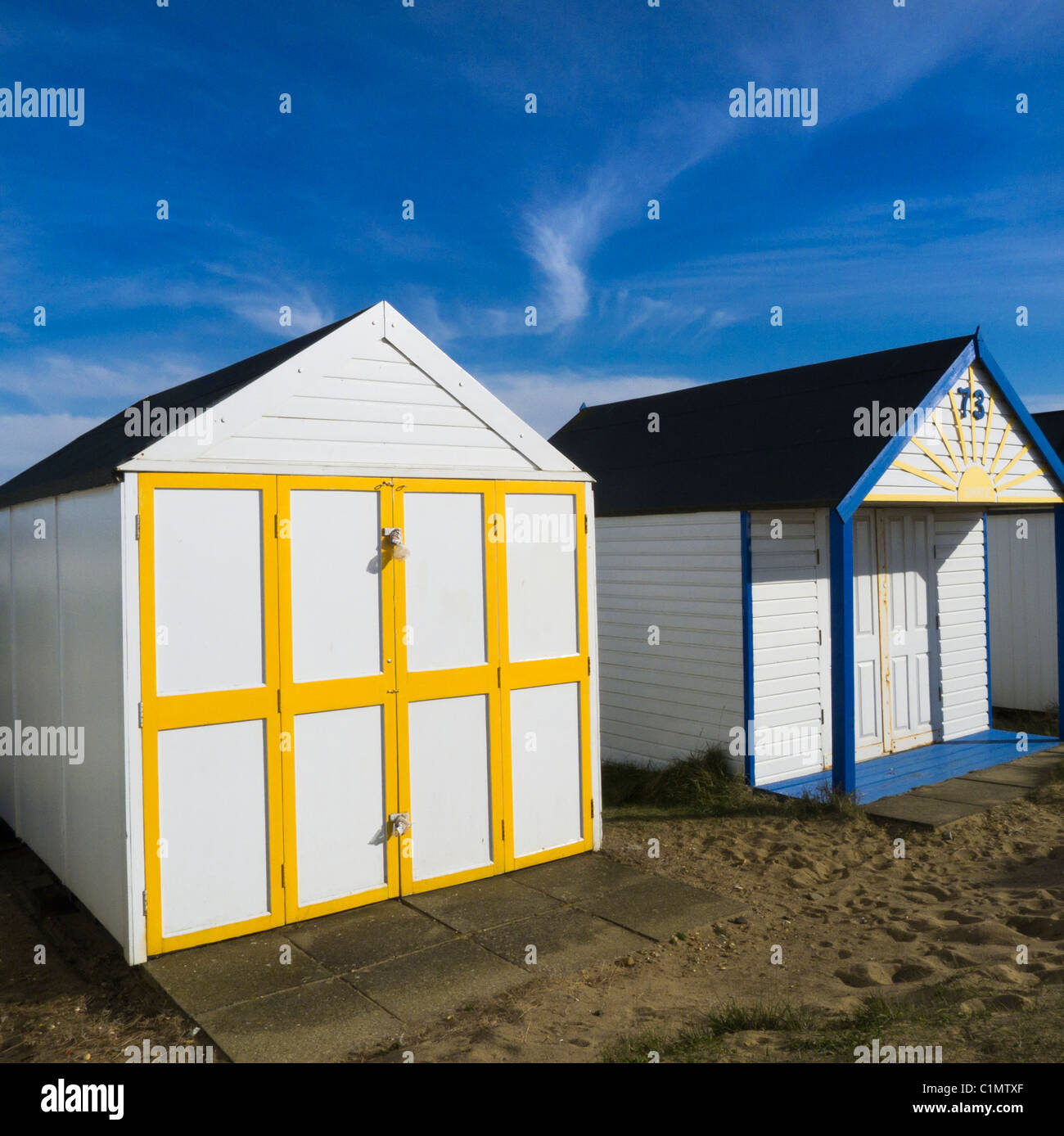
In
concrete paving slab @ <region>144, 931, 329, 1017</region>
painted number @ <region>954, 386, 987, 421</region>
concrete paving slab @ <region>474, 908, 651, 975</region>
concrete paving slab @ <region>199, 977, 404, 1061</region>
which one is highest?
painted number @ <region>954, 386, 987, 421</region>

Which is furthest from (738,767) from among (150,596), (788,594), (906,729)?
(150,596)

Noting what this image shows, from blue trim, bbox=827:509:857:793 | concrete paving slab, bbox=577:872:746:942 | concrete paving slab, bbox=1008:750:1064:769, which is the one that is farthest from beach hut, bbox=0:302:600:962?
→ concrete paving slab, bbox=1008:750:1064:769

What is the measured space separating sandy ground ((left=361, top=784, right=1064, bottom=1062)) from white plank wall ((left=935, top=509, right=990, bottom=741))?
3.16 m

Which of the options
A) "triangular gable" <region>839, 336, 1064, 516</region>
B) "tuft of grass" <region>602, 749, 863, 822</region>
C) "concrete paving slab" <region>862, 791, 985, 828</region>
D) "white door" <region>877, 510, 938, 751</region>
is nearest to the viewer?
"concrete paving slab" <region>862, 791, 985, 828</region>

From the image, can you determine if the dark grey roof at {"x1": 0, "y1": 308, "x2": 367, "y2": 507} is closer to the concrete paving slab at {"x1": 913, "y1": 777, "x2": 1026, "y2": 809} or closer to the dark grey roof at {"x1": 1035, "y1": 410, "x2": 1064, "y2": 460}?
the concrete paving slab at {"x1": 913, "y1": 777, "x2": 1026, "y2": 809}

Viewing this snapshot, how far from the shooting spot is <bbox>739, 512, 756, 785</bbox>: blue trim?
914 cm

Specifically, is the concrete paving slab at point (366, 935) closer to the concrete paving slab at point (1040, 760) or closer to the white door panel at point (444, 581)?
the white door panel at point (444, 581)

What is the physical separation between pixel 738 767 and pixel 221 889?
5221mm

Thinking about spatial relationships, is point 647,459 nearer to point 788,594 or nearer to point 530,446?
point 788,594

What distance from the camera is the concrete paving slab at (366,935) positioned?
5.55 meters

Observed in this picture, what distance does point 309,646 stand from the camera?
20.1ft

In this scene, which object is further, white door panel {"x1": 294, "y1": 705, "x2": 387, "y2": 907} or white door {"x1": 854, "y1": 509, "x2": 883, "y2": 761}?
white door {"x1": 854, "y1": 509, "x2": 883, "y2": 761}
